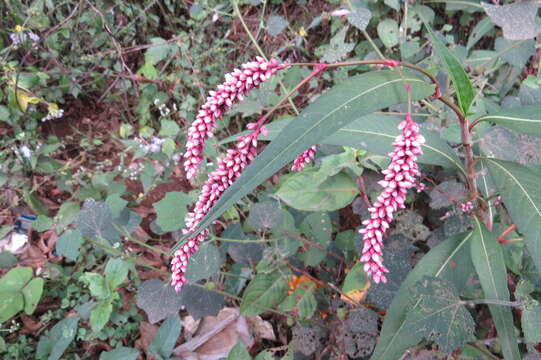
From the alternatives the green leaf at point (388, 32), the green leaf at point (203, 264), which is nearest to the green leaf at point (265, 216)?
the green leaf at point (203, 264)

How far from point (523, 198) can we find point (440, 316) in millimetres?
368

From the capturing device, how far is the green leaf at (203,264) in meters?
1.40

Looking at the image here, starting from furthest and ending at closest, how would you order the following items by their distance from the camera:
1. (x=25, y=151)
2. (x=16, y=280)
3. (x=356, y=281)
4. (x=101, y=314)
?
(x=25, y=151) → (x=16, y=280) → (x=101, y=314) → (x=356, y=281)

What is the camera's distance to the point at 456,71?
2.98 ft

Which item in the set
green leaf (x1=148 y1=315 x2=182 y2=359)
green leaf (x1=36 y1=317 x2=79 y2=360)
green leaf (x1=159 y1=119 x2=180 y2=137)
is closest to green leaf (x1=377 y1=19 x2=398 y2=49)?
green leaf (x1=159 y1=119 x2=180 y2=137)

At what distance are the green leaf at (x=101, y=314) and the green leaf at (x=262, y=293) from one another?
576 millimetres

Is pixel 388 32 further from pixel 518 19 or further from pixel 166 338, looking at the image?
pixel 166 338

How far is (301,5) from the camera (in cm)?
297

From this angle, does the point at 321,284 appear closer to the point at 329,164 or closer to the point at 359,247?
the point at 359,247

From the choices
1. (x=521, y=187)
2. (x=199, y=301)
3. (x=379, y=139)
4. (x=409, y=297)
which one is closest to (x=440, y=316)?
(x=409, y=297)

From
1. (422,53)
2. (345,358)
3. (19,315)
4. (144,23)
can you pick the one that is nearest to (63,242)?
(19,315)

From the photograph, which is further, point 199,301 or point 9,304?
point 9,304

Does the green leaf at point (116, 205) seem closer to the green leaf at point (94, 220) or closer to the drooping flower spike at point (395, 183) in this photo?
the green leaf at point (94, 220)

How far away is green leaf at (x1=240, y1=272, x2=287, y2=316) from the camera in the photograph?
1.56 meters
